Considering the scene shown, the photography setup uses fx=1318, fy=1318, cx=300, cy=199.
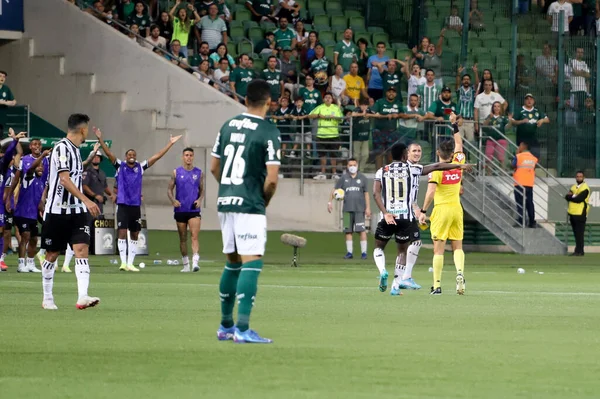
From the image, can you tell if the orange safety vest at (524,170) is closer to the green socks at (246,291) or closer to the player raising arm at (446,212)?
the player raising arm at (446,212)

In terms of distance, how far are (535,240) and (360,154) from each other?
5.29 metres

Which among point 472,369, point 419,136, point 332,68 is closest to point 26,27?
point 332,68

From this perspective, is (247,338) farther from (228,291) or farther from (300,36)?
(300,36)

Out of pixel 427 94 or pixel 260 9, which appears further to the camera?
pixel 260 9

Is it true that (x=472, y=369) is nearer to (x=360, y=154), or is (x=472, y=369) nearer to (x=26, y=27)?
(x=360, y=154)

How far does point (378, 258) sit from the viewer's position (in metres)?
19.7

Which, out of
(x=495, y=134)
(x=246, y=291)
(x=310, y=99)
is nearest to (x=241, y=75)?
(x=310, y=99)

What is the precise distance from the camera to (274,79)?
36281 mm

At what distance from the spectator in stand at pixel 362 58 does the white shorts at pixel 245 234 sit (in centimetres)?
2688

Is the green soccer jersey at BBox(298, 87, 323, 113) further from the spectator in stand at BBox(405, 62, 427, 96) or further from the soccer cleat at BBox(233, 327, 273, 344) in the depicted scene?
the soccer cleat at BBox(233, 327, 273, 344)

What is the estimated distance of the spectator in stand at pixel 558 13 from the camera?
37.7 metres

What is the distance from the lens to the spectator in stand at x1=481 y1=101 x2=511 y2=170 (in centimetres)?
3572

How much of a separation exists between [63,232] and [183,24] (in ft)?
74.4

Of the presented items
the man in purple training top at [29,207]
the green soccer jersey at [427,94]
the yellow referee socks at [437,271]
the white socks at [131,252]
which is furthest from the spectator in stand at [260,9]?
the yellow referee socks at [437,271]
